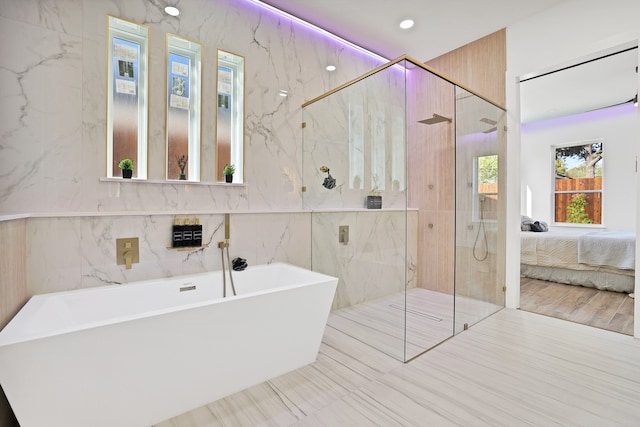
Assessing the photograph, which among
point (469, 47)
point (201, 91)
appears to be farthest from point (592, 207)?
point (201, 91)

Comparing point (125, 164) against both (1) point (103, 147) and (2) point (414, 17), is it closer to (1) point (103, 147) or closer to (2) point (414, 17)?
(1) point (103, 147)

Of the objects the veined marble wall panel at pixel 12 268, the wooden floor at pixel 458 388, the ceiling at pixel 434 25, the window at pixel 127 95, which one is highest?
the ceiling at pixel 434 25

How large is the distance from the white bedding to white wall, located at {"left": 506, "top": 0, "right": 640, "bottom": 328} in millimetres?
1536

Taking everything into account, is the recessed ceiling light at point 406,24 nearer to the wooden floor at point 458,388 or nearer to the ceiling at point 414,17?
the ceiling at point 414,17

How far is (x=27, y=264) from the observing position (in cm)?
178

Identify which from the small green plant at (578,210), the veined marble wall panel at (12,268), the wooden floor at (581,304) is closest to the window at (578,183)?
the small green plant at (578,210)

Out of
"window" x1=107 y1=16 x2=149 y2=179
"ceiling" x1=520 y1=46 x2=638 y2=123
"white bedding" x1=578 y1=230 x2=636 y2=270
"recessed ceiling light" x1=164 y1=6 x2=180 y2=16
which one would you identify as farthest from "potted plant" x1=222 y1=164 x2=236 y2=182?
"white bedding" x1=578 y1=230 x2=636 y2=270

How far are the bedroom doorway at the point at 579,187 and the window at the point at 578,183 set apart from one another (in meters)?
0.02

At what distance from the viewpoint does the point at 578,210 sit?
5754mm

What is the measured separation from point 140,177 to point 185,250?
2.04ft

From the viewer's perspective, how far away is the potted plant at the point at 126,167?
207 centimetres

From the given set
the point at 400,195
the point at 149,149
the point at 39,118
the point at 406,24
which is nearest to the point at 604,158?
the point at 406,24

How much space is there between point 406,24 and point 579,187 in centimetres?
508

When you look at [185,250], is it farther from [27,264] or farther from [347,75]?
[347,75]
